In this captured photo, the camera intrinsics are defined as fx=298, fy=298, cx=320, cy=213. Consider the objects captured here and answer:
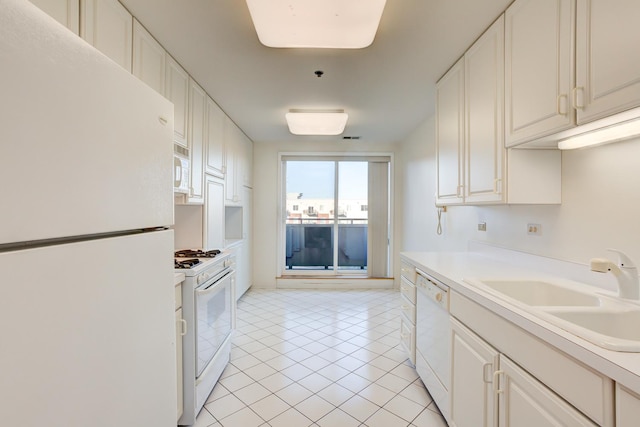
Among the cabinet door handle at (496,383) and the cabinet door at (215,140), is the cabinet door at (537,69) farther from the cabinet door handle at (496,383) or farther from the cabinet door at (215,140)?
the cabinet door at (215,140)

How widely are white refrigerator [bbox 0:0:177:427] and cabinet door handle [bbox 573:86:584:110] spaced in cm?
151

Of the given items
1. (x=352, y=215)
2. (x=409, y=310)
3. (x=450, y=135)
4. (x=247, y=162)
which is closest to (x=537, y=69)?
(x=450, y=135)

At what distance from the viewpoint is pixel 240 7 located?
5.36ft

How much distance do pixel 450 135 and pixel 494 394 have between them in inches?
69.7

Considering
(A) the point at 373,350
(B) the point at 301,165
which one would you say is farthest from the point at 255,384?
(B) the point at 301,165

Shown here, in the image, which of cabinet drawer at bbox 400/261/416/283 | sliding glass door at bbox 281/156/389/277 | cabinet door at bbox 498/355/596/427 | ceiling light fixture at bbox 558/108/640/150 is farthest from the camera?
sliding glass door at bbox 281/156/389/277

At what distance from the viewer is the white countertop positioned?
769mm

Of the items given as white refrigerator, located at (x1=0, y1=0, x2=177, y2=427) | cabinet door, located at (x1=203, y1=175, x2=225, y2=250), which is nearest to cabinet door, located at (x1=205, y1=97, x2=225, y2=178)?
cabinet door, located at (x1=203, y1=175, x2=225, y2=250)

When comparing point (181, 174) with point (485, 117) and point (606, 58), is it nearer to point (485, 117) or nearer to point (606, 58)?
point (485, 117)

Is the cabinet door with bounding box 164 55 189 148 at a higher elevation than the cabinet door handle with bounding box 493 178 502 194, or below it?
higher

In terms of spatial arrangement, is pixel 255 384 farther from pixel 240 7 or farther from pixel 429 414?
pixel 240 7

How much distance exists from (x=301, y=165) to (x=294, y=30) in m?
3.62

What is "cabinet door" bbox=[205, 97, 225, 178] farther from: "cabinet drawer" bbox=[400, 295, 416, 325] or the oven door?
"cabinet drawer" bbox=[400, 295, 416, 325]

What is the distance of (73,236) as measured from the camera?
55 centimetres
